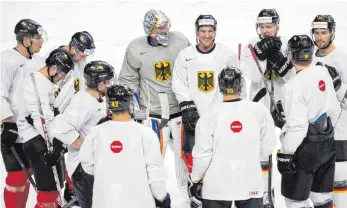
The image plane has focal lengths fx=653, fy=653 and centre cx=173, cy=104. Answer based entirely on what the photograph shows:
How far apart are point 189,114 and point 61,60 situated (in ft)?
3.02

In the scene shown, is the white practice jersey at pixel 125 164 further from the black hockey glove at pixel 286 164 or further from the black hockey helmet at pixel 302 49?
the black hockey helmet at pixel 302 49

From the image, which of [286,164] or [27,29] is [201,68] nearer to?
[286,164]

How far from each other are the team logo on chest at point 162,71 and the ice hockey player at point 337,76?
103 cm

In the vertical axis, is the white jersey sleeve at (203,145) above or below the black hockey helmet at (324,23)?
below

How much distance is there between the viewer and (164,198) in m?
3.29

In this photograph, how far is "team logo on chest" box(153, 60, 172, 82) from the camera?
4633 millimetres

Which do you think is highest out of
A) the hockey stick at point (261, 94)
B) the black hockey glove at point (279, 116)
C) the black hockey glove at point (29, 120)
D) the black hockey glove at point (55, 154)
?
the hockey stick at point (261, 94)

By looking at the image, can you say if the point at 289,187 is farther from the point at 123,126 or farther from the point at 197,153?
the point at 123,126

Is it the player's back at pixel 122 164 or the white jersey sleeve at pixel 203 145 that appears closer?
the player's back at pixel 122 164

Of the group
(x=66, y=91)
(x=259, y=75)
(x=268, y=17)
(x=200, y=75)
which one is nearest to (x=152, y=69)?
(x=200, y=75)

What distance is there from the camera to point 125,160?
323 cm

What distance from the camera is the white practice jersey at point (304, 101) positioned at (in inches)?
147

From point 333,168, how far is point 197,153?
3.14ft

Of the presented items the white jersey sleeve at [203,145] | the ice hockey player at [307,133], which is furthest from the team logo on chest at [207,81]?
the white jersey sleeve at [203,145]
